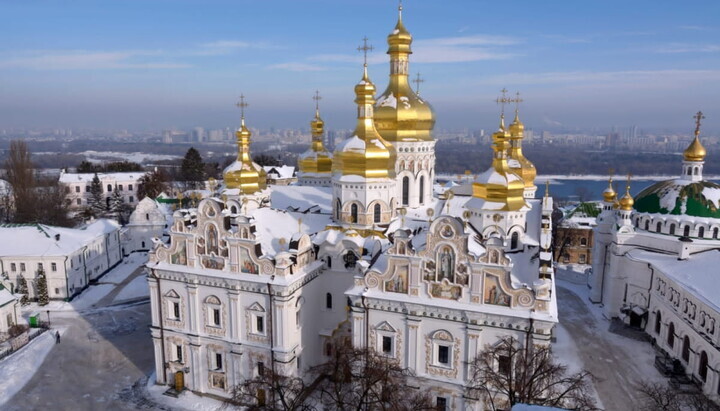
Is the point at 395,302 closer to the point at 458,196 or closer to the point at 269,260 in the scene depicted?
the point at 269,260

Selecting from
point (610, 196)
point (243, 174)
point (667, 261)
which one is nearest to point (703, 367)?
point (667, 261)

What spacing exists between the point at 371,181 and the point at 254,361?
24.9 feet

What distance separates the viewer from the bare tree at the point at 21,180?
42469 mm

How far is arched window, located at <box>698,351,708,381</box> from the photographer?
18.6 metres

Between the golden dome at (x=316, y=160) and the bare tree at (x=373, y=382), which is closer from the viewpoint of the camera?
the bare tree at (x=373, y=382)

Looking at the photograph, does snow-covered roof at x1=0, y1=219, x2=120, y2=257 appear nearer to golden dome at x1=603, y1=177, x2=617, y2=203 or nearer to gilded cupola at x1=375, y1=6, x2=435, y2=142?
gilded cupola at x1=375, y1=6, x2=435, y2=142

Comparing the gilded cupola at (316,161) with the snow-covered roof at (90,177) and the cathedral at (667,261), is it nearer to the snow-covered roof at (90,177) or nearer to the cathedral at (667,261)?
the cathedral at (667,261)

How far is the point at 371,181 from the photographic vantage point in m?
19.0

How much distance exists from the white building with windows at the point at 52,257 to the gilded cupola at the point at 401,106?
747 inches

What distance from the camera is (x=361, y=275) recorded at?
51.5 ft

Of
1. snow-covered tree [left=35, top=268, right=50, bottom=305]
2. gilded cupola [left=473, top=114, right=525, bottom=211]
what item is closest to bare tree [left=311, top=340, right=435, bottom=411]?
gilded cupola [left=473, top=114, right=525, bottom=211]

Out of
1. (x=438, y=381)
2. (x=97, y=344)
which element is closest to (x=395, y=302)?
(x=438, y=381)

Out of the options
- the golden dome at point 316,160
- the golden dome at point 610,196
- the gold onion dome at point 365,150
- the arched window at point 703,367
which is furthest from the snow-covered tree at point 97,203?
the arched window at point 703,367

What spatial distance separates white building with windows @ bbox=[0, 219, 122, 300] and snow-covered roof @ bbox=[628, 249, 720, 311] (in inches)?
1149
